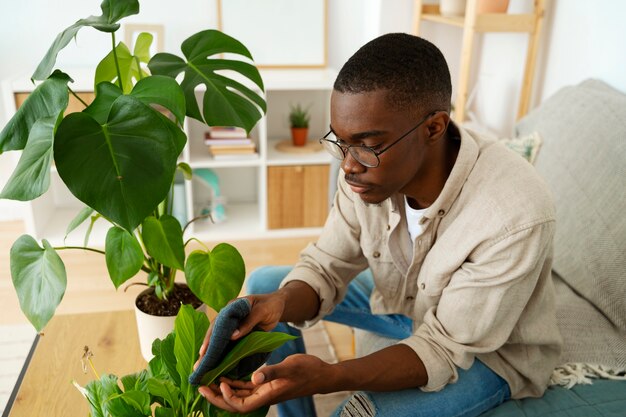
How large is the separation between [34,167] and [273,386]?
49 cm

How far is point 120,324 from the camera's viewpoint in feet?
4.57

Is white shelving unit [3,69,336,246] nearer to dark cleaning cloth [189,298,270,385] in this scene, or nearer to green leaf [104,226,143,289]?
green leaf [104,226,143,289]

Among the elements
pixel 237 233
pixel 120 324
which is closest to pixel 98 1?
pixel 237 233

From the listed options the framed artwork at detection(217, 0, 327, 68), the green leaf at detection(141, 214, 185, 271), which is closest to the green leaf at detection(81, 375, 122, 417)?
the green leaf at detection(141, 214, 185, 271)

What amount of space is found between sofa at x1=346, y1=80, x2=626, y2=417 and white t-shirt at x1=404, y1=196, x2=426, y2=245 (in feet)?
0.96

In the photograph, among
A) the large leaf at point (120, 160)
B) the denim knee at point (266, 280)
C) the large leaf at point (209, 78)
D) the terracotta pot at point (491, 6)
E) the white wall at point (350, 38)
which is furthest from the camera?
the white wall at point (350, 38)

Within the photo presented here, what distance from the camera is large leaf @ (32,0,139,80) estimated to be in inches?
37.6

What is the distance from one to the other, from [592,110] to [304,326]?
35.2 inches

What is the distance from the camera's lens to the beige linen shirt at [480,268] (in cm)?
102

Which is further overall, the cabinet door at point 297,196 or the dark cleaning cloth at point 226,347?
the cabinet door at point 297,196

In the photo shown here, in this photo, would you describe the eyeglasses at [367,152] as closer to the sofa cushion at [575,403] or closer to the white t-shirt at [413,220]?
the white t-shirt at [413,220]

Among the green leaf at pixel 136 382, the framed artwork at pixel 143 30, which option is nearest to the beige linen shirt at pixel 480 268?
the green leaf at pixel 136 382

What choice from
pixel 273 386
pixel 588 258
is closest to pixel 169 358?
pixel 273 386

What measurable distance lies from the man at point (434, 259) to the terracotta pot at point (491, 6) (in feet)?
2.92
